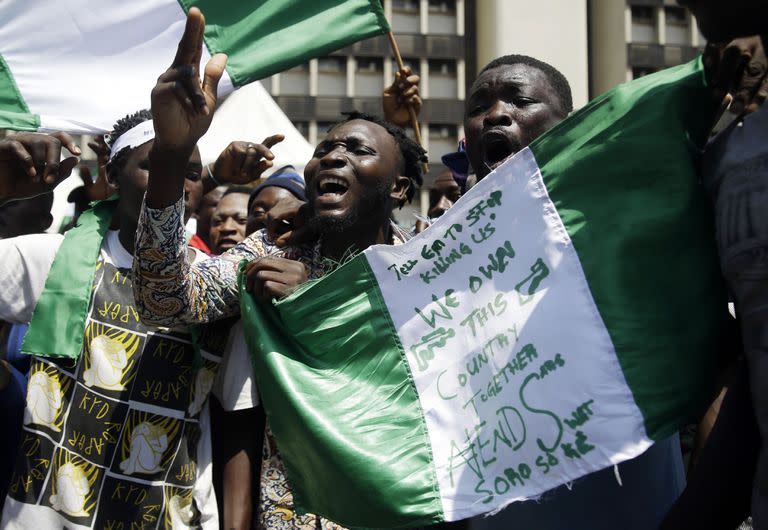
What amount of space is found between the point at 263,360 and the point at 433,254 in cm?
59

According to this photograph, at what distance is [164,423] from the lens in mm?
2939

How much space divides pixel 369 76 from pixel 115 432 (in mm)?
36471

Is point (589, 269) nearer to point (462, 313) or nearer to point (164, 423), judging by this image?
point (462, 313)

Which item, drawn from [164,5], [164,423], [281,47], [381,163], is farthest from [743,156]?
[164,5]

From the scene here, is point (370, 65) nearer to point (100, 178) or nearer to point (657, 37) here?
point (657, 37)

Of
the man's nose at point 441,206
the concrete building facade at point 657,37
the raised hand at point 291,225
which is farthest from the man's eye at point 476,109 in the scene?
the concrete building facade at point 657,37

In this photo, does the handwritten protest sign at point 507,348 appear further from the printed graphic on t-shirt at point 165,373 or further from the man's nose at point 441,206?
the man's nose at point 441,206

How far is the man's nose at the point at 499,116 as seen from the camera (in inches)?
103

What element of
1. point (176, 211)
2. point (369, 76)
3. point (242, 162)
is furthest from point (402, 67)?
point (369, 76)

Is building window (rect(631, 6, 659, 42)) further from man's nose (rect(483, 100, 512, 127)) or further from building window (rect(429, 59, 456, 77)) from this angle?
man's nose (rect(483, 100, 512, 127))

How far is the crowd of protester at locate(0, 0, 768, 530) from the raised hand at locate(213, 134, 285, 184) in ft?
0.93

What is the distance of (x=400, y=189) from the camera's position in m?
3.33

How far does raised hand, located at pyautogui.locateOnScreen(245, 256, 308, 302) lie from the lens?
2676 mm

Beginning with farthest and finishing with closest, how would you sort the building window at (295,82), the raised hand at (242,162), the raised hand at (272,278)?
the building window at (295,82), the raised hand at (242,162), the raised hand at (272,278)
